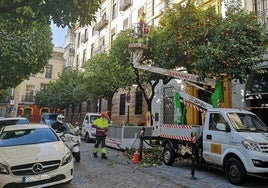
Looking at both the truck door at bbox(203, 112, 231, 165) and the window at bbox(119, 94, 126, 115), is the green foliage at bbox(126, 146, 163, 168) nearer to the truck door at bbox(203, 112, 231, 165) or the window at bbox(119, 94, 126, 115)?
the truck door at bbox(203, 112, 231, 165)

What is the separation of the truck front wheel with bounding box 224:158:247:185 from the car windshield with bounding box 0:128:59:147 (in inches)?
189

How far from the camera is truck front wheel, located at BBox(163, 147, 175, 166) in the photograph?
11344 mm

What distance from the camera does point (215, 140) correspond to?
942 cm

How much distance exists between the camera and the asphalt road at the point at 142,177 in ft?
27.1

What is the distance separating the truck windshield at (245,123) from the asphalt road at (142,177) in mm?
1519

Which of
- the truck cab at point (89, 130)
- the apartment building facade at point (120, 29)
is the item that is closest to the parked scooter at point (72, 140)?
the apartment building facade at point (120, 29)

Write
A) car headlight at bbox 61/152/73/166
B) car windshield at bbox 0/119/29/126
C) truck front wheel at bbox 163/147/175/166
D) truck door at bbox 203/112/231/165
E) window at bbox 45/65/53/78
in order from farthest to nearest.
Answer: window at bbox 45/65/53/78, car windshield at bbox 0/119/29/126, truck front wheel at bbox 163/147/175/166, truck door at bbox 203/112/231/165, car headlight at bbox 61/152/73/166

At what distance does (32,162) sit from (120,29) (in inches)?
907

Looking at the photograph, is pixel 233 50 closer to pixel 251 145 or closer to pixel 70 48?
pixel 251 145

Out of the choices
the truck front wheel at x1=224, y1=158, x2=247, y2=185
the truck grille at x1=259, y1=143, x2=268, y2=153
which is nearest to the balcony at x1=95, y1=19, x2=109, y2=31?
the truck front wheel at x1=224, y1=158, x2=247, y2=185

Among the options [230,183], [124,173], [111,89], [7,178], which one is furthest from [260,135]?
[111,89]

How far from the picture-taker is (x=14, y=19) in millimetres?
9539

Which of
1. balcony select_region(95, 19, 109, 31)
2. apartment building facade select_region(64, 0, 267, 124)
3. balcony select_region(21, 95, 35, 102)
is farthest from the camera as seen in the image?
balcony select_region(21, 95, 35, 102)

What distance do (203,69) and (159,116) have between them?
10.3 m
